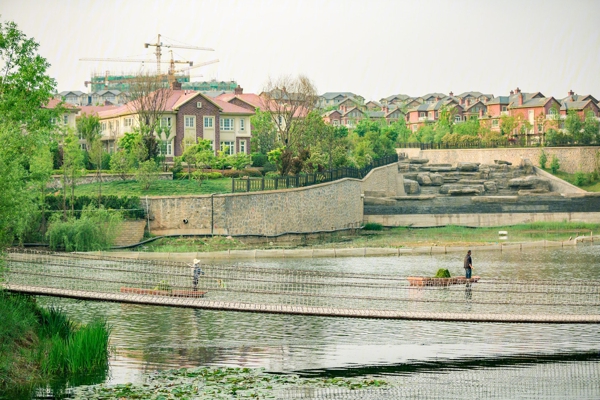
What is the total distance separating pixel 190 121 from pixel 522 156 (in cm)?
3308

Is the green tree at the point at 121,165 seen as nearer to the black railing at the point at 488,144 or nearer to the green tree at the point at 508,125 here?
the black railing at the point at 488,144

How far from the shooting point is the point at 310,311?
24.5m

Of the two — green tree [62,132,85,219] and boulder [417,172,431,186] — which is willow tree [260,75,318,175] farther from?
green tree [62,132,85,219]

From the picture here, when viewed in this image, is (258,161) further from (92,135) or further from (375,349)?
(375,349)

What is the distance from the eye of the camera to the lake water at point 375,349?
21.8 m

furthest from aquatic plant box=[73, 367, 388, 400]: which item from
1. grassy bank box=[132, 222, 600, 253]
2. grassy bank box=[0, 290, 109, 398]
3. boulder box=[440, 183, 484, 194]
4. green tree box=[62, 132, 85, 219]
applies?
boulder box=[440, 183, 484, 194]

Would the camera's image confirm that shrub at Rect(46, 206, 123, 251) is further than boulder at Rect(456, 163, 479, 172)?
No

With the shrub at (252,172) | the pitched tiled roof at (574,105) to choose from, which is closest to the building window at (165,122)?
the shrub at (252,172)

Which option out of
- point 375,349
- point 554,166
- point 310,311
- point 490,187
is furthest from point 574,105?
point 310,311

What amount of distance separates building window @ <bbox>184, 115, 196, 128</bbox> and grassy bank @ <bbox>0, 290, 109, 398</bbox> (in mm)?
50779

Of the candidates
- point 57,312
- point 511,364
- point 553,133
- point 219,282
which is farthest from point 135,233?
point 553,133

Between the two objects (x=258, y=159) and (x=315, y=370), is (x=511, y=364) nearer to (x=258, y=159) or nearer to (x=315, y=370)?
(x=315, y=370)

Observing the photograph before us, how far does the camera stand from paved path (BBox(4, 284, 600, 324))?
961 inches

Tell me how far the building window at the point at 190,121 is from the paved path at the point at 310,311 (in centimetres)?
4924
